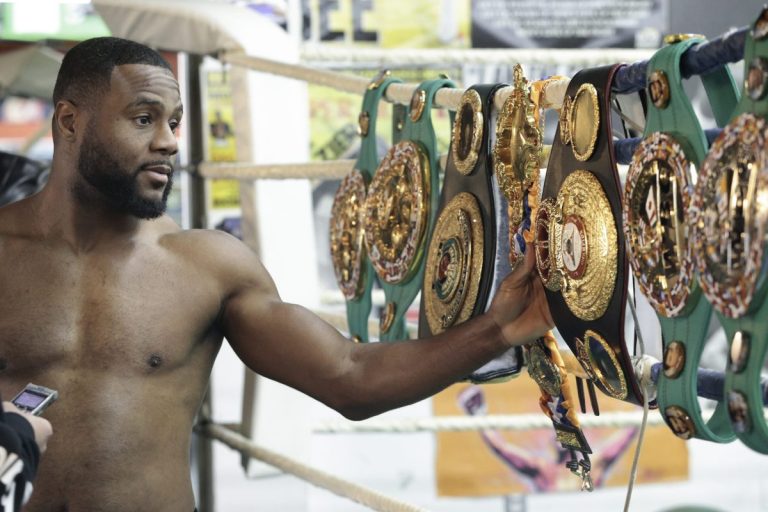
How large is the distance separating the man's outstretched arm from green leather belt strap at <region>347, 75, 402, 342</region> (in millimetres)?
99

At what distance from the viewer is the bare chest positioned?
1.33 metres

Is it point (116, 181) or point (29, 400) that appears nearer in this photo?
point (29, 400)

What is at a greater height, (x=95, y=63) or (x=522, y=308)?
(x=95, y=63)

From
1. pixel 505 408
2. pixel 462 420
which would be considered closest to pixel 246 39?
pixel 462 420

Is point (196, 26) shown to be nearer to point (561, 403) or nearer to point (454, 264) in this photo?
point (454, 264)

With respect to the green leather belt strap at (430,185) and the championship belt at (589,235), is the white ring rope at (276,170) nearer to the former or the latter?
the green leather belt strap at (430,185)

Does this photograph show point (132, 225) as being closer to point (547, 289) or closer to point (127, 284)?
point (127, 284)

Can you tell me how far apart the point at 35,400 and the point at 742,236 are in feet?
1.98

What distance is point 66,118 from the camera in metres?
1.36

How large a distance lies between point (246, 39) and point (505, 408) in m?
1.67

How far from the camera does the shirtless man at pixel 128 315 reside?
130 centimetres

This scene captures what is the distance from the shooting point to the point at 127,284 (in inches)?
54.2

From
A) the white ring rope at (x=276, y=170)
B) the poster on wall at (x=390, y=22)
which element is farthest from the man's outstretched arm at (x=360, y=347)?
the poster on wall at (x=390, y=22)

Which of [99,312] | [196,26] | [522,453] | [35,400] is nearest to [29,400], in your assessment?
[35,400]
